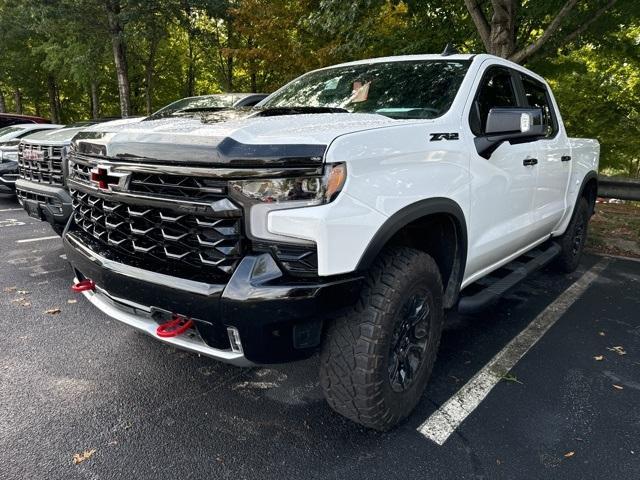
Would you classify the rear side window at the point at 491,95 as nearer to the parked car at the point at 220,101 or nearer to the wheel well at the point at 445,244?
the wheel well at the point at 445,244

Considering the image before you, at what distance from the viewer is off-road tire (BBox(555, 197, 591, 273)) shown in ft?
15.3

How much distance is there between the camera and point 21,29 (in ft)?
52.4

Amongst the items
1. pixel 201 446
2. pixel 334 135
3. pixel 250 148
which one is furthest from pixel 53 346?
pixel 334 135

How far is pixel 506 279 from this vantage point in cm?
325

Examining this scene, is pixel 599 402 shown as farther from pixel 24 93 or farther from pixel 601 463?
pixel 24 93

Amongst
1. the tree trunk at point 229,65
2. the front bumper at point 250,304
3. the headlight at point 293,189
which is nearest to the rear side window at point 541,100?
the headlight at point 293,189

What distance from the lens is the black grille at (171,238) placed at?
Answer: 6.07 feet

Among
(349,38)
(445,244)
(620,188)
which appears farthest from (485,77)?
(349,38)

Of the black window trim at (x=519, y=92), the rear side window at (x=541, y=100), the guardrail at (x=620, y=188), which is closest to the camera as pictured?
the black window trim at (x=519, y=92)

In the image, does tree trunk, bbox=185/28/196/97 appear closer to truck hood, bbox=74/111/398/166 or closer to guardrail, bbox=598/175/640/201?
guardrail, bbox=598/175/640/201

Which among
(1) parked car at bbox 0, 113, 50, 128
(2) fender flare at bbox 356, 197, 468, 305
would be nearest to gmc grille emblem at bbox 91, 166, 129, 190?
(2) fender flare at bbox 356, 197, 468, 305

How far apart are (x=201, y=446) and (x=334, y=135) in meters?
1.55

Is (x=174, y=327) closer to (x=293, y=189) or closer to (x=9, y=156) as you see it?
(x=293, y=189)

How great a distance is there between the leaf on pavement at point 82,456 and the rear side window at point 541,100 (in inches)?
147
